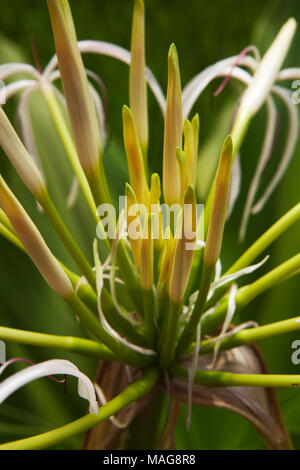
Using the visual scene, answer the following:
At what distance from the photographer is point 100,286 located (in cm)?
31

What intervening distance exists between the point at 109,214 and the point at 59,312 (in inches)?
8.6

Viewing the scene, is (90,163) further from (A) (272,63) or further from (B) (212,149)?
(B) (212,149)

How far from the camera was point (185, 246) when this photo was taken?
26 cm

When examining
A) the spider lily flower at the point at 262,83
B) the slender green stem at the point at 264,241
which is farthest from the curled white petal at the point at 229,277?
the spider lily flower at the point at 262,83

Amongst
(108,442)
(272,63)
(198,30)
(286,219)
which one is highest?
(198,30)

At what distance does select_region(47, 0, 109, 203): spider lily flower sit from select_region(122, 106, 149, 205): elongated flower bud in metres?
0.02

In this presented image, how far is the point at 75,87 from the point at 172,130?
0.07m

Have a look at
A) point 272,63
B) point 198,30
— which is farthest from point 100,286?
point 198,30

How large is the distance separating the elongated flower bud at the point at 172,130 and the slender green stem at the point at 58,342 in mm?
103

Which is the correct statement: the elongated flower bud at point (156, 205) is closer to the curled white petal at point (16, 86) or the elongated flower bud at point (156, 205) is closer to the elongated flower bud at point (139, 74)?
the elongated flower bud at point (139, 74)

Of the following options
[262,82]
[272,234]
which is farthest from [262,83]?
[272,234]

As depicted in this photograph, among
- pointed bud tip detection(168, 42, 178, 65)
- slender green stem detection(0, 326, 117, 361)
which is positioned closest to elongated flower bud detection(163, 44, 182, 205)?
pointed bud tip detection(168, 42, 178, 65)

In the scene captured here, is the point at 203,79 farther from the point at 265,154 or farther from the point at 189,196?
the point at 189,196

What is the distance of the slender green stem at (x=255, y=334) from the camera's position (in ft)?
0.97
